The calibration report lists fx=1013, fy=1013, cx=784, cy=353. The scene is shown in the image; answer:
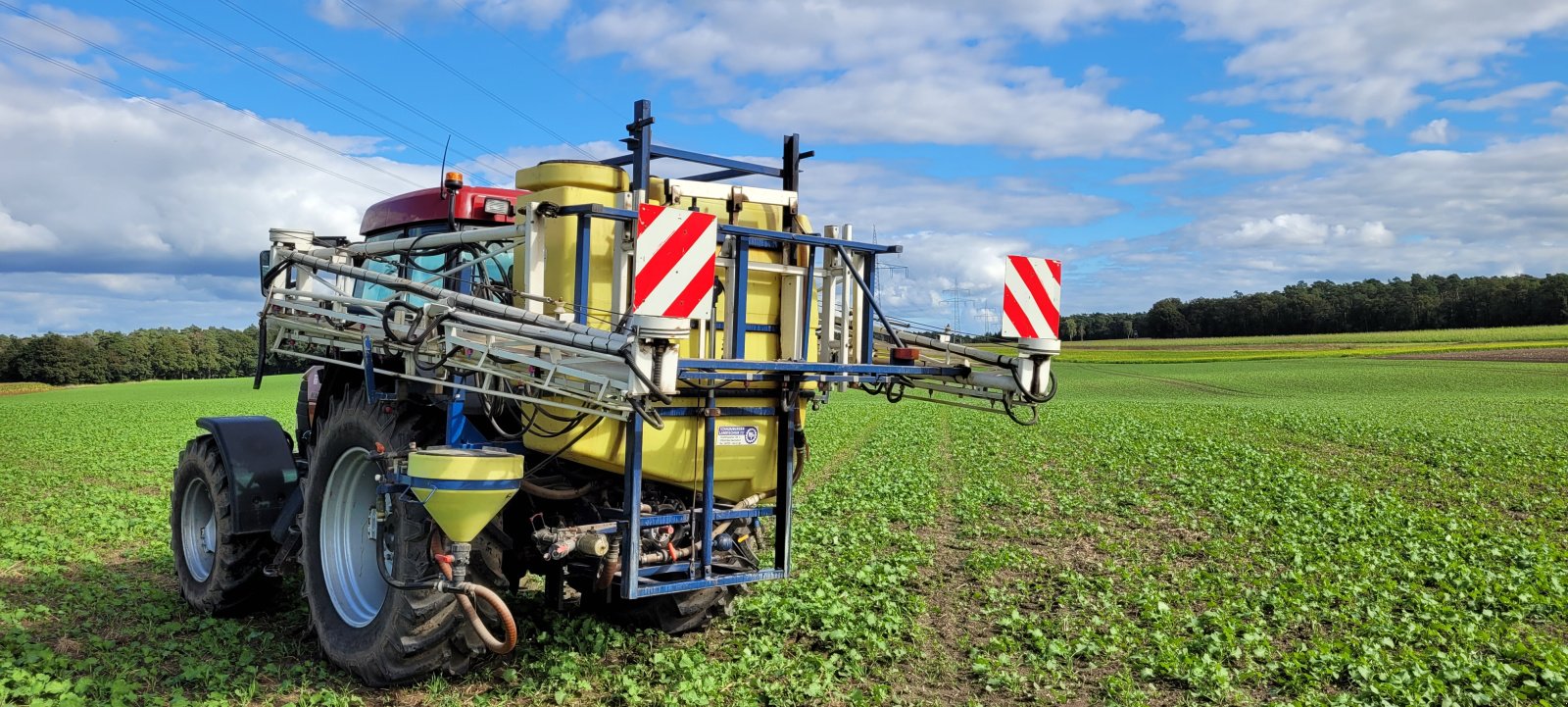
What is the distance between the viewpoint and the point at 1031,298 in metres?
6.07

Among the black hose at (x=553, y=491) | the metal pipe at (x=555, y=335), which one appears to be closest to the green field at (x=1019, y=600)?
the black hose at (x=553, y=491)

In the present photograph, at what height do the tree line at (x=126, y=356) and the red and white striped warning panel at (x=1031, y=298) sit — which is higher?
the red and white striped warning panel at (x=1031, y=298)

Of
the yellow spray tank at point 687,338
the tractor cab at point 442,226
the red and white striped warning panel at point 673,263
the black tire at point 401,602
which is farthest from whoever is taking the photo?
the tractor cab at point 442,226

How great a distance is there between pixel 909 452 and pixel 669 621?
533 inches

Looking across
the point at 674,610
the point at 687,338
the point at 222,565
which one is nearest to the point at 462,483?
the point at 687,338

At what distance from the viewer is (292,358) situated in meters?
7.03

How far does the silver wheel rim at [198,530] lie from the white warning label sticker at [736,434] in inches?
168

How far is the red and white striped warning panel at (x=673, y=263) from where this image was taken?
174 inches

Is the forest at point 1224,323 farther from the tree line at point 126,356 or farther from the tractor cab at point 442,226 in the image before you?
the tractor cab at point 442,226

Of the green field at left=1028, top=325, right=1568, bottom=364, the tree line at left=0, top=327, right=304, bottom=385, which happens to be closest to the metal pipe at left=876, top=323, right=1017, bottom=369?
the green field at left=1028, top=325, right=1568, bottom=364

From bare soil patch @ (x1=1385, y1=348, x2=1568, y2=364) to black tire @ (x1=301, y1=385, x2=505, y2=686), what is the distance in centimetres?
6108

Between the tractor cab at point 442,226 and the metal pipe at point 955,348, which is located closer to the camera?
the metal pipe at point 955,348

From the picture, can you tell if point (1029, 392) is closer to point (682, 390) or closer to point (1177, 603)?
point (682, 390)

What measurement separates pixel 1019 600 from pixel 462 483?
187 inches
